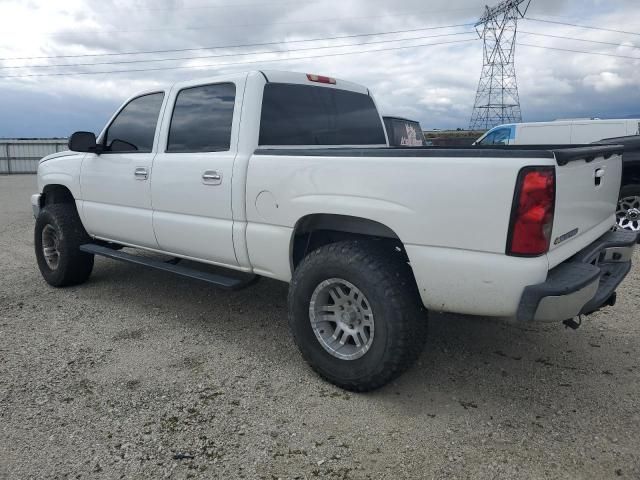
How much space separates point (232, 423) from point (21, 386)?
4.75 feet

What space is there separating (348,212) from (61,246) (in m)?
3.46

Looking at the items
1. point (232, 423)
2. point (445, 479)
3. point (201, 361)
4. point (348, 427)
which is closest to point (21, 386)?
point (201, 361)

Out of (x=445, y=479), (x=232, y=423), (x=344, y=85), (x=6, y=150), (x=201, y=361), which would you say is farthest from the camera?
(x=6, y=150)

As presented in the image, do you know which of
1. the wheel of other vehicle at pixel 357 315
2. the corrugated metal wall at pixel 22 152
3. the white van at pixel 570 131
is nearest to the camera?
the wheel of other vehicle at pixel 357 315

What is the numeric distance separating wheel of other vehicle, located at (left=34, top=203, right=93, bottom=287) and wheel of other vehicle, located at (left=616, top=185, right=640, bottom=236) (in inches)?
270

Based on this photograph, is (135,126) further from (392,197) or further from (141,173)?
(392,197)

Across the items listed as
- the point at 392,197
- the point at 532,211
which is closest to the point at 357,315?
the point at 392,197

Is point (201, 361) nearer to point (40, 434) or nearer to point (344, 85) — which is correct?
point (40, 434)

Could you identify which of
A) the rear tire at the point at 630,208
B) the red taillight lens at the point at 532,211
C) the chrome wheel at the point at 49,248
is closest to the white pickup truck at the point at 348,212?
the red taillight lens at the point at 532,211

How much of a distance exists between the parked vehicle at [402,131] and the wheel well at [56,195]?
6502 mm

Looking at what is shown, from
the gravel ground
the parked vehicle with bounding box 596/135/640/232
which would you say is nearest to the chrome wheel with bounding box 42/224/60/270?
the gravel ground

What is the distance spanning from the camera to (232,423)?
289 centimetres

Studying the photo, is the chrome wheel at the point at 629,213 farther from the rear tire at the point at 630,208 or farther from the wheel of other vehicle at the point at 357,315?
the wheel of other vehicle at the point at 357,315

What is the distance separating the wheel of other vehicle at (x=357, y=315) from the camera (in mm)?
2908
